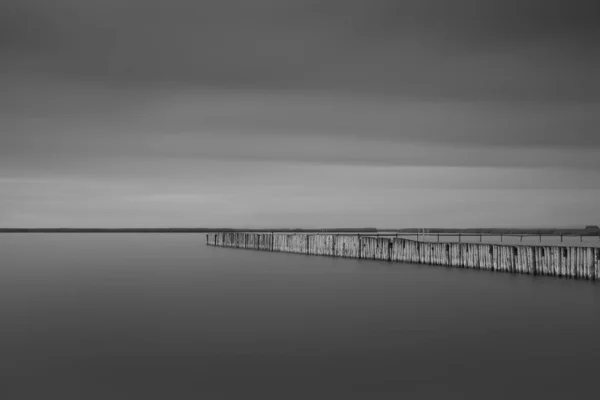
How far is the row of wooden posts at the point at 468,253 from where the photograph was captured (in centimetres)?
2111

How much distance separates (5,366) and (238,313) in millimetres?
7039

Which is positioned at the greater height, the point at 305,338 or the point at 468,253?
the point at 468,253

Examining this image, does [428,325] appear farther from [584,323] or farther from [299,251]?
[299,251]

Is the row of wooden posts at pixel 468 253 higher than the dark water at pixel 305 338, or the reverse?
the row of wooden posts at pixel 468 253

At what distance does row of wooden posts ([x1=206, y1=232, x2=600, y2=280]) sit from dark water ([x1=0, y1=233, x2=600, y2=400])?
1.80ft

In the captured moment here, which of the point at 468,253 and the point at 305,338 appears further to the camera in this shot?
the point at 468,253

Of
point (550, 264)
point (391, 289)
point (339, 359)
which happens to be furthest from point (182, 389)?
point (550, 264)

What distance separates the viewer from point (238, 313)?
1694 cm

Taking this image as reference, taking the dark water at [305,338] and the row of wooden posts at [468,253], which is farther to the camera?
the row of wooden posts at [468,253]

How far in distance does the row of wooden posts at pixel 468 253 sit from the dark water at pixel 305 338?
55 centimetres

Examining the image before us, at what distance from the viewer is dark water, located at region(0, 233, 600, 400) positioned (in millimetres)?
9617

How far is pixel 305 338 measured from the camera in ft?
43.4

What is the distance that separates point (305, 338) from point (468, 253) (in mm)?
13955

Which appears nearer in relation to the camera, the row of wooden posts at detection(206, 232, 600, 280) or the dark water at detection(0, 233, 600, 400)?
the dark water at detection(0, 233, 600, 400)
